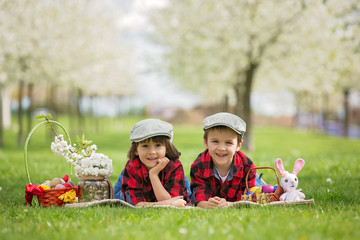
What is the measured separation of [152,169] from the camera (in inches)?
188

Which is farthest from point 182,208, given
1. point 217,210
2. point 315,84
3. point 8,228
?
point 315,84

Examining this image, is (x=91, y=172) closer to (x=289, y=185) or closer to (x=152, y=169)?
(x=152, y=169)

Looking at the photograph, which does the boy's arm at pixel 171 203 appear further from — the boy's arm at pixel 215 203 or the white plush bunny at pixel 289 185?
the white plush bunny at pixel 289 185

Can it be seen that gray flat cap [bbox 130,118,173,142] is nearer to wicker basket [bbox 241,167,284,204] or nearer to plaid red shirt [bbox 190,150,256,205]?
plaid red shirt [bbox 190,150,256,205]

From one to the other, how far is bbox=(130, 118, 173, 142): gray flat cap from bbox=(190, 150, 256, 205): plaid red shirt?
58 cm

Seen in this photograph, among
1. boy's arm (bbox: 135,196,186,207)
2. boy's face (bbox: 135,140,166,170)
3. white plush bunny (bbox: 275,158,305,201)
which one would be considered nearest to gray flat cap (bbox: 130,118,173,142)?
boy's face (bbox: 135,140,166,170)

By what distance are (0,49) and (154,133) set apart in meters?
11.3

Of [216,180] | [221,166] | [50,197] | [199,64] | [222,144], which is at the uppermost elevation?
[199,64]

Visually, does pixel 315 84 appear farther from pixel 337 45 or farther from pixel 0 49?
pixel 0 49

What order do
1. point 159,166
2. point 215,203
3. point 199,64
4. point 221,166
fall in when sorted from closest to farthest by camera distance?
point 215,203 → point 159,166 → point 221,166 → point 199,64

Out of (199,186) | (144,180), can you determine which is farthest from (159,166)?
(199,186)

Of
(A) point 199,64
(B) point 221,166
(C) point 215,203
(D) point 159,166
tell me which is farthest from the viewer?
(A) point 199,64

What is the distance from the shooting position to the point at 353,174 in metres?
7.64

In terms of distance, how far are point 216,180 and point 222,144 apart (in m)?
0.55
